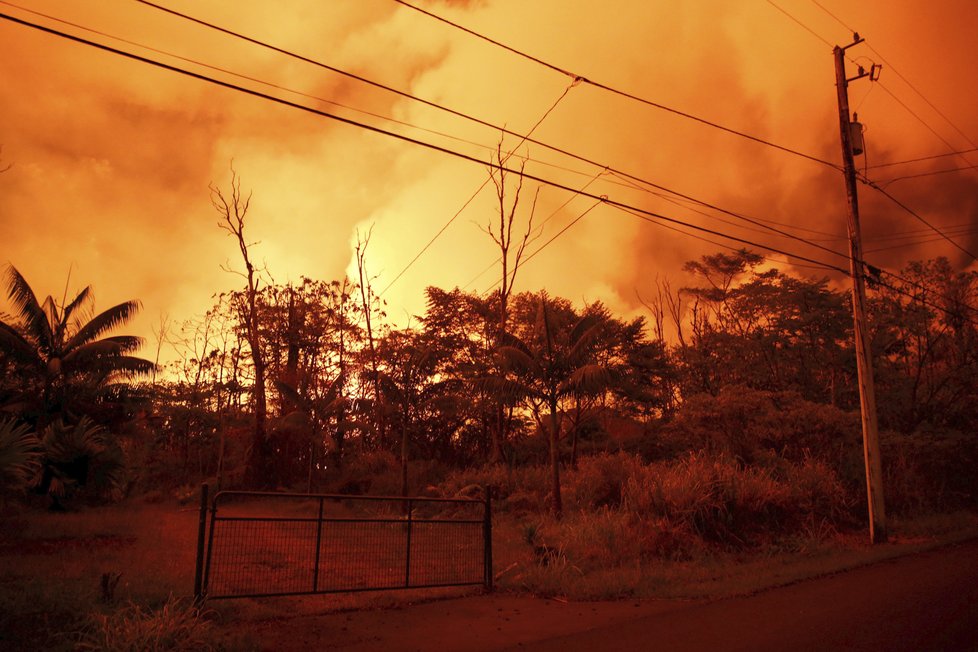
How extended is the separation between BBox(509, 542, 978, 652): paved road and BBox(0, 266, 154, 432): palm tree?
18.3 m

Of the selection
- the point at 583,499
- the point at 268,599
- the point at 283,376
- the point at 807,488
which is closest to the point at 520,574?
the point at 268,599

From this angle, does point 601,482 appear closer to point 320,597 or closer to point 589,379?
point 589,379

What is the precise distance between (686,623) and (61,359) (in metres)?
19.6

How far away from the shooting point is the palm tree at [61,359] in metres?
17.5

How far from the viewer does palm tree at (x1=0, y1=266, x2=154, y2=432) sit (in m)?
17.5

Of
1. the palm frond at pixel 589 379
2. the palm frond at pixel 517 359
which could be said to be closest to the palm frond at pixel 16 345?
the palm frond at pixel 517 359

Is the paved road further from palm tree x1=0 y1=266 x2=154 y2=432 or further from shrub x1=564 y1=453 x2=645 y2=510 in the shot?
palm tree x1=0 y1=266 x2=154 y2=432

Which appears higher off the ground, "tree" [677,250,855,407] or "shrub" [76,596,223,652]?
"tree" [677,250,855,407]

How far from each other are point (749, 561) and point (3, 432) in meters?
12.0

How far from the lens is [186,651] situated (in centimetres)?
523

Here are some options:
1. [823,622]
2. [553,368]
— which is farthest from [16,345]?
[823,622]

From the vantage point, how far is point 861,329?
13031 millimetres

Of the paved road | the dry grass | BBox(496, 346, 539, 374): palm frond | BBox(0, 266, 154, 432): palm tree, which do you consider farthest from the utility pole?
BBox(0, 266, 154, 432): palm tree

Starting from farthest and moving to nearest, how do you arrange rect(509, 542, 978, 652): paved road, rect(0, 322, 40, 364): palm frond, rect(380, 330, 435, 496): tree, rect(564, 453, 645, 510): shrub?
rect(380, 330, 435, 496): tree < rect(0, 322, 40, 364): palm frond < rect(564, 453, 645, 510): shrub < rect(509, 542, 978, 652): paved road
